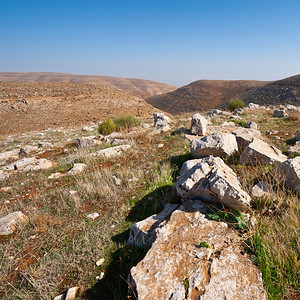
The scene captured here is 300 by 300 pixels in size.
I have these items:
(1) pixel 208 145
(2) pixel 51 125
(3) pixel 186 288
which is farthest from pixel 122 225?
(2) pixel 51 125

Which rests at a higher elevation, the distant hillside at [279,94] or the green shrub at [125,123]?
the distant hillside at [279,94]

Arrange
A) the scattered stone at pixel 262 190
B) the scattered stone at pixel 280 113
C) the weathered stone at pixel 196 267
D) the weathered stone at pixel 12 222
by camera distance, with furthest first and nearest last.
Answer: the scattered stone at pixel 280 113
the weathered stone at pixel 12 222
the scattered stone at pixel 262 190
the weathered stone at pixel 196 267

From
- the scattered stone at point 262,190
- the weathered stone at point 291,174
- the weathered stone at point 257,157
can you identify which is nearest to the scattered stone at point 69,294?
the scattered stone at point 262,190

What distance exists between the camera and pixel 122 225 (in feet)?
9.87

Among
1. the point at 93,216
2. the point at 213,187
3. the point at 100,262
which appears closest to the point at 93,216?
the point at 93,216

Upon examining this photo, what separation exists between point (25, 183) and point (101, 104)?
72.5ft

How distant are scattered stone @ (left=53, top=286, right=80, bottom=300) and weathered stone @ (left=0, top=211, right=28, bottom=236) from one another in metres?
1.81

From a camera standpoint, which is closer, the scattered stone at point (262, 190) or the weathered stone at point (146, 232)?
the weathered stone at point (146, 232)

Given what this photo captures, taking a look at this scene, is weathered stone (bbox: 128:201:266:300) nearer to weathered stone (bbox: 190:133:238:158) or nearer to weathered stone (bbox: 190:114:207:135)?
weathered stone (bbox: 190:133:238:158)

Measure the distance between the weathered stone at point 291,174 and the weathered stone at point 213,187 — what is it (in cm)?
81

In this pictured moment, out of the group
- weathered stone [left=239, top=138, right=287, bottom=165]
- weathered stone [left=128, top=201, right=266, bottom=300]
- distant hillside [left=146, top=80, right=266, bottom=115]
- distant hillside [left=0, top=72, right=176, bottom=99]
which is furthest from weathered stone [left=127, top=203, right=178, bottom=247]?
distant hillside [left=0, top=72, right=176, bottom=99]

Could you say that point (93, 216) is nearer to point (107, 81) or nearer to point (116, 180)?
point (116, 180)

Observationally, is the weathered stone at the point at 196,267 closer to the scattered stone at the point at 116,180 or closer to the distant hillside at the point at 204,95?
the scattered stone at the point at 116,180

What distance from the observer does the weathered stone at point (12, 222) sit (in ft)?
10.4
